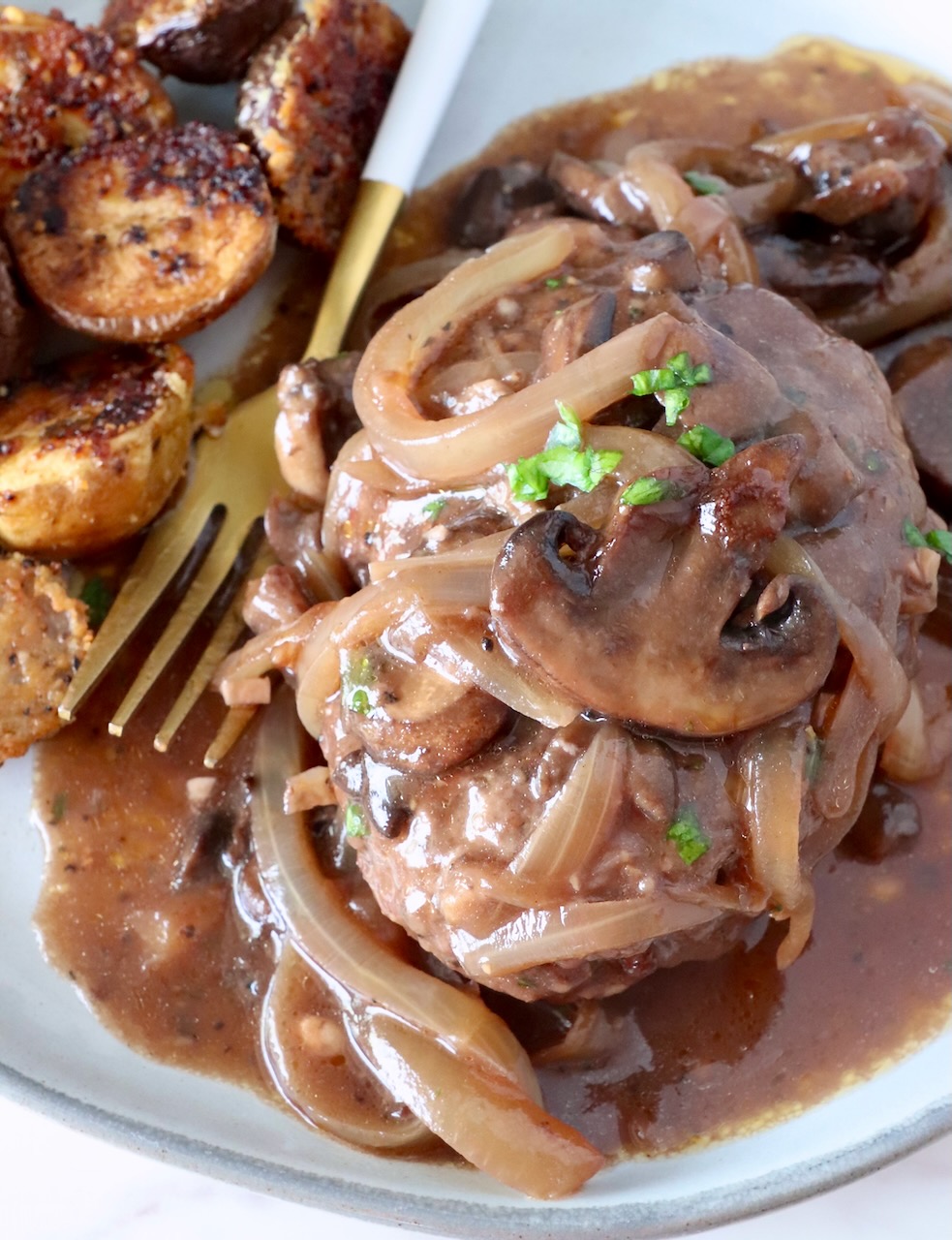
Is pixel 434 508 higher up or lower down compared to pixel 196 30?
lower down

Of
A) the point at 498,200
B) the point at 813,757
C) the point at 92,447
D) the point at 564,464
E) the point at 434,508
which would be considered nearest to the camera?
the point at 564,464

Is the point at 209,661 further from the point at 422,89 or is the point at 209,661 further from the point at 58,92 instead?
the point at 422,89

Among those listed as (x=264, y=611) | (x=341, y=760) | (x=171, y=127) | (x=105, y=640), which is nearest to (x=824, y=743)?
(x=341, y=760)

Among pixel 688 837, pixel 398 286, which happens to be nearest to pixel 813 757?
pixel 688 837

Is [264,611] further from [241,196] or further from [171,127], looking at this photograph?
[171,127]

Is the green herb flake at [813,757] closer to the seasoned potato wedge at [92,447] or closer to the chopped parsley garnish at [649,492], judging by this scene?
the chopped parsley garnish at [649,492]

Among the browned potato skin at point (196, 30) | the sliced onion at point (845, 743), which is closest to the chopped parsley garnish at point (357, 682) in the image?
the sliced onion at point (845, 743)
